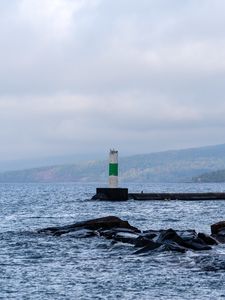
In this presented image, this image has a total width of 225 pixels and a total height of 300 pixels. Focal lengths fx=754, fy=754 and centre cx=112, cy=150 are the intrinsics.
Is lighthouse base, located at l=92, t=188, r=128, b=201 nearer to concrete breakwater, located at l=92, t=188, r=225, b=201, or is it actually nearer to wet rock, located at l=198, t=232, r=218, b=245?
concrete breakwater, located at l=92, t=188, r=225, b=201

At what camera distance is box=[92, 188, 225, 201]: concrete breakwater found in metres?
95.9

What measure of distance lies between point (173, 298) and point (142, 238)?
13934mm

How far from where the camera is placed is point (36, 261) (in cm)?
3478

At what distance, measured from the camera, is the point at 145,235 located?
40.7m

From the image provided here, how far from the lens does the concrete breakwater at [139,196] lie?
95.9 meters

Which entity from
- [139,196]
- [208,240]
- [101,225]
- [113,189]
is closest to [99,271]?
[208,240]

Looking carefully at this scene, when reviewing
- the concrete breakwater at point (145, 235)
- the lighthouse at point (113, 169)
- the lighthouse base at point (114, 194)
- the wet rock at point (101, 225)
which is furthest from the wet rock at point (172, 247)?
the lighthouse base at point (114, 194)

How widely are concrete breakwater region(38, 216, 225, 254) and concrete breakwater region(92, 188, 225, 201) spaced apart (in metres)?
45.9

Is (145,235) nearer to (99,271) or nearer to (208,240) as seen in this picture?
(208,240)

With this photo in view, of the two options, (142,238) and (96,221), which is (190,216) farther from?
(142,238)

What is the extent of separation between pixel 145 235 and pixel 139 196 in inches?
2388

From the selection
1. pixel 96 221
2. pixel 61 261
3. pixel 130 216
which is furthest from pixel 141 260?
pixel 130 216

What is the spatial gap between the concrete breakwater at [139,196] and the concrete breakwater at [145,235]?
45900 mm

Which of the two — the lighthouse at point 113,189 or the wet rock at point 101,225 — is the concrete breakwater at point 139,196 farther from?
the wet rock at point 101,225
